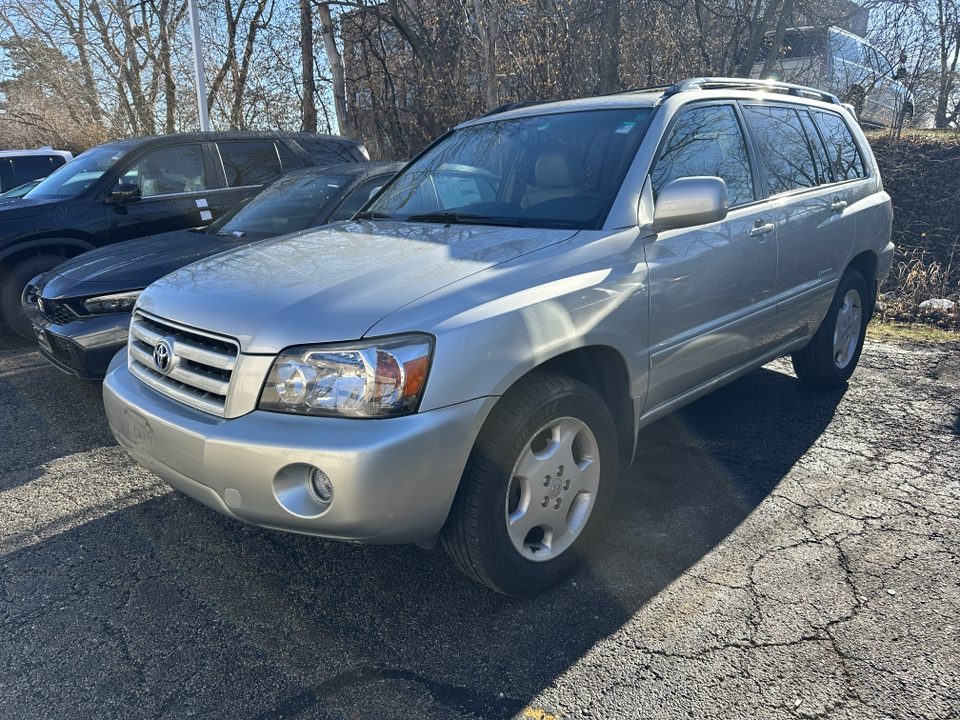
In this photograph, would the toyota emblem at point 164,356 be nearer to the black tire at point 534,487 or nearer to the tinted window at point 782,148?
the black tire at point 534,487

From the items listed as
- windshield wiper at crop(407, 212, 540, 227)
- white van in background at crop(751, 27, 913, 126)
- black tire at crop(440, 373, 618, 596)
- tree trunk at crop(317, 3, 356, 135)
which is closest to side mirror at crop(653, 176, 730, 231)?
windshield wiper at crop(407, 212, 540, 227)

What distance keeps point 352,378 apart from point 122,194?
5288mm

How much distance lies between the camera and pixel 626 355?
2.86 metres

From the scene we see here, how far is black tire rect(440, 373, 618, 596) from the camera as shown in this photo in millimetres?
2402

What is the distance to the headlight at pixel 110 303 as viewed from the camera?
4.59 metres

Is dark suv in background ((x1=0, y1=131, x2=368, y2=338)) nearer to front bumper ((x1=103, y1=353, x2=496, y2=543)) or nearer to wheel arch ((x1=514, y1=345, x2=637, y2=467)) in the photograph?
front bumper ((x1=103, y1=353, x2=496, y2=543))

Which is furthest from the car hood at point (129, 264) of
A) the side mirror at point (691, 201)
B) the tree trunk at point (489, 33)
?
the tree trunk at point (489, 33)

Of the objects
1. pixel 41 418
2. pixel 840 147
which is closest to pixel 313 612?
pixel 41 418

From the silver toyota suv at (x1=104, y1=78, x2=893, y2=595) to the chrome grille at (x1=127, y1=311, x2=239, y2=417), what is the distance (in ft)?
0.03

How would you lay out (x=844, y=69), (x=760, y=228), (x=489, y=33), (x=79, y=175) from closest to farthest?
(x=760, y=228) → (x=79, y=175) → (x=489, y=33) → (x=844, y=69)

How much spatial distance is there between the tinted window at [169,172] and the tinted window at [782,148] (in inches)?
204

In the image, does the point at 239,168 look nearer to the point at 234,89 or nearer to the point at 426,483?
the point at 426,483

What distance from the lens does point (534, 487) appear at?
2.62m

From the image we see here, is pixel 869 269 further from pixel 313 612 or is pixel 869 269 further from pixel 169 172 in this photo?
pixel 169 172
